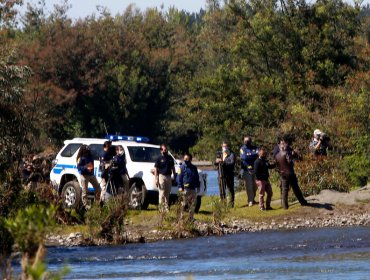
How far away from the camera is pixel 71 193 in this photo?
28.8 m

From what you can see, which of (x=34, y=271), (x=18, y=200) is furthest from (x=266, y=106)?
(x=34, y=271)

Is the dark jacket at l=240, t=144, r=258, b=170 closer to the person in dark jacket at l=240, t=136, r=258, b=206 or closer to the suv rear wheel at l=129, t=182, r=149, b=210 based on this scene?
the person in dark jacket at l=240, t=136, r=258, b=206

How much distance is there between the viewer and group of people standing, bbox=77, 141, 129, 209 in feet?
90.0

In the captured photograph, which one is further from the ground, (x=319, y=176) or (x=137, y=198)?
(x=319, y=176)

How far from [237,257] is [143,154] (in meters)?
7.33

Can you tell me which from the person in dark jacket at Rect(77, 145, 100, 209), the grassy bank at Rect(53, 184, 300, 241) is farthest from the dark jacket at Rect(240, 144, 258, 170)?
the person in dark jacket at Rect(77, 145, 100, 209)

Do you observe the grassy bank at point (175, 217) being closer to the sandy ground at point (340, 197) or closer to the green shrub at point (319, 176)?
the sandy ground at point (340, 197)

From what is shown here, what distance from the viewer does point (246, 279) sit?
60.3ft

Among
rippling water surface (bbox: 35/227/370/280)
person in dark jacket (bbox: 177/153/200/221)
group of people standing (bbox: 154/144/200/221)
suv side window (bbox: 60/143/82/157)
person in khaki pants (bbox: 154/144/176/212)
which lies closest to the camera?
rippling water surface (bbox: 35/227/370/280)

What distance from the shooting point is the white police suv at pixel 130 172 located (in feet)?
92.5

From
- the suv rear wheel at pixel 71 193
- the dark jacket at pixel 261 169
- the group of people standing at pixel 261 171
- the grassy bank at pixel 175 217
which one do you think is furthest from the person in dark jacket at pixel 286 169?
the suv rear wheel at pixel 71 193

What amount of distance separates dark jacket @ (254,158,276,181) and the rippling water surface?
186 cm

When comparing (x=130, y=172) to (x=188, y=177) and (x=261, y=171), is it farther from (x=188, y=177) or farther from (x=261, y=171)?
(x=261, y=171)

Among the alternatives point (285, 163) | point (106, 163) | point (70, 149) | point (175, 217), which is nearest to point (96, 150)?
point (70, 149)
